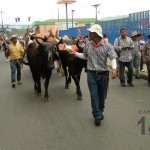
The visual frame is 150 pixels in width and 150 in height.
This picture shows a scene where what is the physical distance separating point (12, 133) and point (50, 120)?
3.69 ft

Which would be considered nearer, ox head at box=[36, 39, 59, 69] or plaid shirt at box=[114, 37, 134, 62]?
ox head at box=[36, 39, 59, 69]

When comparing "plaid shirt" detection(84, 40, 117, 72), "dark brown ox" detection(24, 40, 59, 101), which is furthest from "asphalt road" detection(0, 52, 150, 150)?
"plaid shirt" detection(84, 40, 117, 72)

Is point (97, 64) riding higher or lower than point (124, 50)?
Result: higher

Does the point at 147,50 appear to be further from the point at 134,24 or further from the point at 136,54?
the point at 134,24

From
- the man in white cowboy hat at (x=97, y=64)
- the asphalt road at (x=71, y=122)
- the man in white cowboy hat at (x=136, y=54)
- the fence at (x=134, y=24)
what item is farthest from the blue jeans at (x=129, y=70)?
→ the fence at (x=134, y=24)

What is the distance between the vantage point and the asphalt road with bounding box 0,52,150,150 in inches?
240

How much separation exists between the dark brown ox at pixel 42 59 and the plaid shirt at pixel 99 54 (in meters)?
2.67

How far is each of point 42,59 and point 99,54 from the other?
11.3 ft

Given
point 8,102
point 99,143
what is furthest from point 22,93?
point 99,143

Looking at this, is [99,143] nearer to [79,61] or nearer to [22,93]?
[79,61]

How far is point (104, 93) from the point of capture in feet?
24.0

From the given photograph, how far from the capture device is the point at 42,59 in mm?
10195

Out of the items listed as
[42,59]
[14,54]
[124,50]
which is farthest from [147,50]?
[14,54]

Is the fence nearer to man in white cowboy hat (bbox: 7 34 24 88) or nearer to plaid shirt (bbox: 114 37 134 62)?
plaid shirt (bbox: 114 37 134 62)
